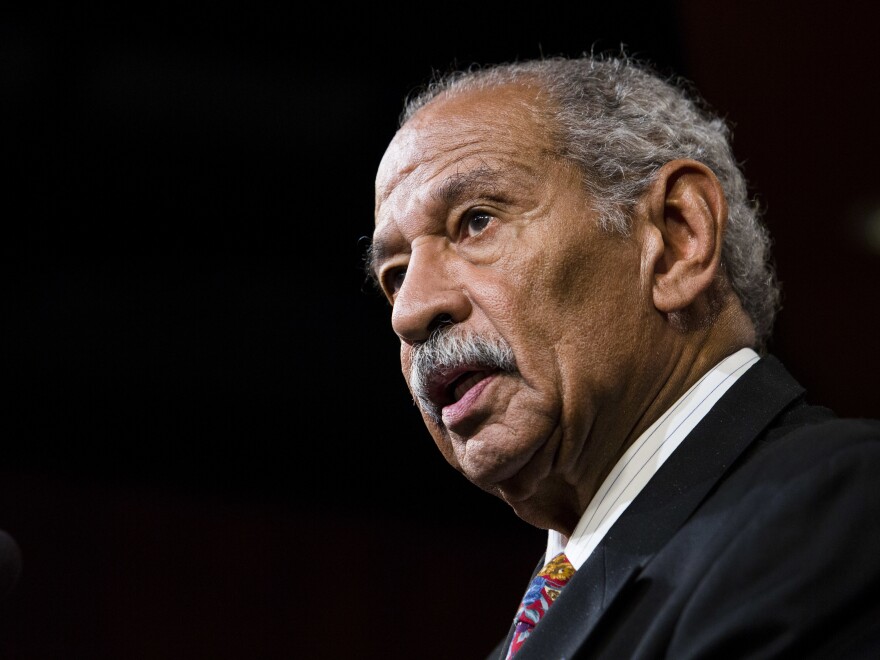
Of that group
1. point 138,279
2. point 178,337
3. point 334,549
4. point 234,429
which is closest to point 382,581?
point 334,549

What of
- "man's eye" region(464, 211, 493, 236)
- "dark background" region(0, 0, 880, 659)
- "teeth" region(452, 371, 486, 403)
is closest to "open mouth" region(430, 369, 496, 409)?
"teeth" region(452, 371, 486, 403)

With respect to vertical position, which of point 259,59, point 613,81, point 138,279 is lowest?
point 613,81

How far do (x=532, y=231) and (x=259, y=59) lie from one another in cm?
213

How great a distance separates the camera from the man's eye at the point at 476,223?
63.5 inches

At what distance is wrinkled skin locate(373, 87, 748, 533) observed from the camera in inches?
59.3

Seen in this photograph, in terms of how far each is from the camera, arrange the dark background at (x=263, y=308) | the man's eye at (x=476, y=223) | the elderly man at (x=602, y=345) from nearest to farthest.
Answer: the elderly man at (x=602, y=345) < the man's eye at (x=476, y=223) < the dark background at (x=263, y=308)

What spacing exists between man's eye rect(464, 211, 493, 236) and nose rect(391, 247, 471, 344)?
0.20ft

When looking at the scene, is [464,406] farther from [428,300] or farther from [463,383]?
[428,300]

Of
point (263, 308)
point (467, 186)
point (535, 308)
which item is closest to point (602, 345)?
point (535, 308)

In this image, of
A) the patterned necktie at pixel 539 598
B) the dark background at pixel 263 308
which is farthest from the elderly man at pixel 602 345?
the dark background at pixel 263 308

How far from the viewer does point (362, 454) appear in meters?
3.71

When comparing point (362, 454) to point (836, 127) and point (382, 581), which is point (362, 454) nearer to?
point (382, 581)

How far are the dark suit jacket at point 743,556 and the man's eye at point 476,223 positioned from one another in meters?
0.50

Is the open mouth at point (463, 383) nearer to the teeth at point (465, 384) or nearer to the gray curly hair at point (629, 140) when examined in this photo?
the teeth at point (465, 384)
